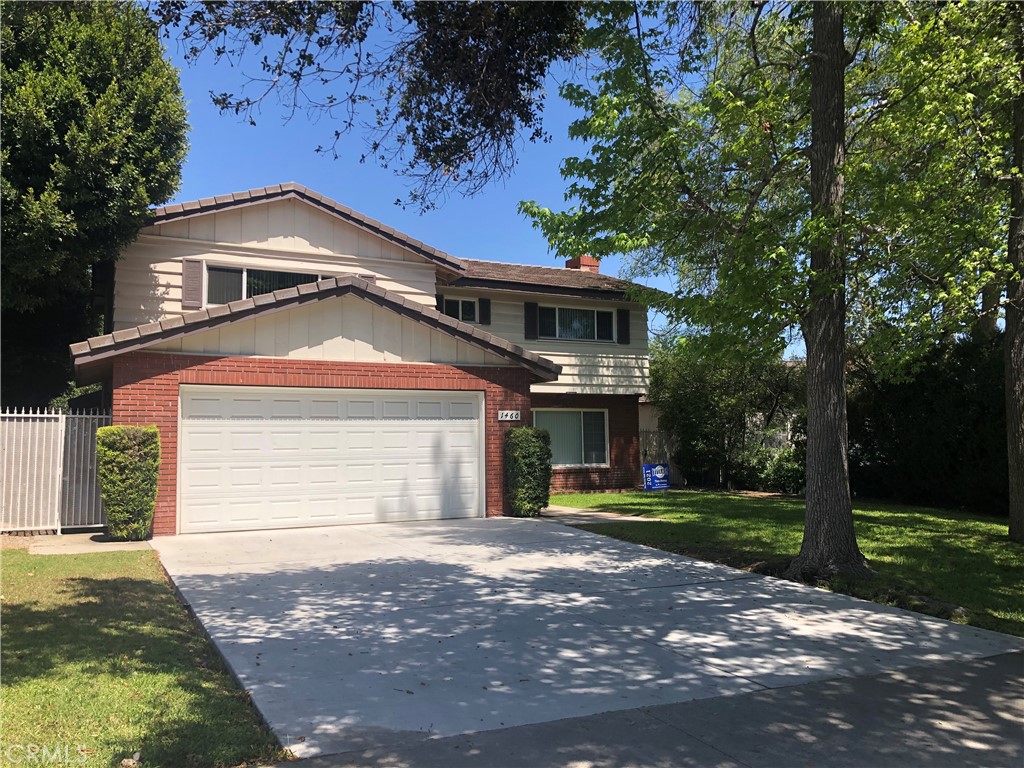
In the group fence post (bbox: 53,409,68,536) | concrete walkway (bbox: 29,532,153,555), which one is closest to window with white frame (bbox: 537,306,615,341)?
fence post (bbox: 53,409,68,536)

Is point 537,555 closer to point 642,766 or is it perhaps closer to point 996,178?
point 642,766

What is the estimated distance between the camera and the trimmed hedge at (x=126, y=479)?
1148 cm

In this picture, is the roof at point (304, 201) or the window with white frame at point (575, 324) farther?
the window with white frame at point (575, 324)

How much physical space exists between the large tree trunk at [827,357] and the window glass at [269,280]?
10.8 metres

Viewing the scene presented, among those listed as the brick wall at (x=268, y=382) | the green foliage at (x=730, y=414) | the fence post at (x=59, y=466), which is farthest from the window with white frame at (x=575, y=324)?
the fence post at (x=59, y=466)

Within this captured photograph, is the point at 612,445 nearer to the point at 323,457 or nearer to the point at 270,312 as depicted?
the point at 323,457

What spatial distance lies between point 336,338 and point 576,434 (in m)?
9.49

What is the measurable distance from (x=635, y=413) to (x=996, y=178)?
1243 centimetres

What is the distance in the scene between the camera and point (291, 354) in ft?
43.8

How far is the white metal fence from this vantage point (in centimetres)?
1238

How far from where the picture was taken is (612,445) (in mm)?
21828

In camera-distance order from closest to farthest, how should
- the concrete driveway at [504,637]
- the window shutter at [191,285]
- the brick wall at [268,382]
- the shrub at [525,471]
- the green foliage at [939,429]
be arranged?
1. the concrete driveway at [504,637]
2. the brick wall at [268,382]
3. the shrub at [525,471]
4. the window shutter at [191,285]
5. the green foliage at [939,429]

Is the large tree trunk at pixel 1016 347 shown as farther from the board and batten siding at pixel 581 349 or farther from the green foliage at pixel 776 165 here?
the board and batten siding at pixel 581 349

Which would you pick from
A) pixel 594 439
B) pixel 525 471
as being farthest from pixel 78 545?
pixel 594 439
